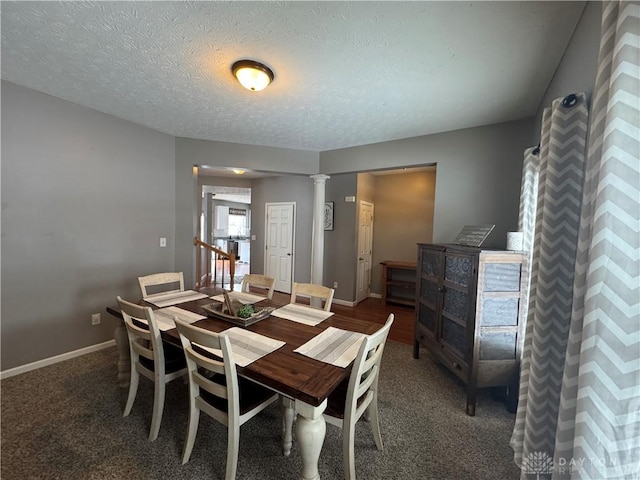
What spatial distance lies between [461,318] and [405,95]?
1.87m

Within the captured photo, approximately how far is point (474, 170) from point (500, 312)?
1.48 meters

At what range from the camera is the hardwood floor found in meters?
3.46

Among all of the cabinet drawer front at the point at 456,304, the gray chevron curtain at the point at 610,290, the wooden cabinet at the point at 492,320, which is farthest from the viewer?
the cabinet drawer front at the point at 456,304

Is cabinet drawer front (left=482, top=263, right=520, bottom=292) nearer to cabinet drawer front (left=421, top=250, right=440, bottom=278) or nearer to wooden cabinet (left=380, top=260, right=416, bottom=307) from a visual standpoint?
cabinet drawer front (left=421, top=250, right=440, bottom=278)

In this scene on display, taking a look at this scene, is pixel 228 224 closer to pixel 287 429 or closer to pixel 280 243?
pixel 280 243

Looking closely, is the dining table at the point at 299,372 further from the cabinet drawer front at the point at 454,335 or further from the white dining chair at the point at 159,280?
the cabinet drawer front at the point at 454,335

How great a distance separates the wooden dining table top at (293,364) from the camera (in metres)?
1.10

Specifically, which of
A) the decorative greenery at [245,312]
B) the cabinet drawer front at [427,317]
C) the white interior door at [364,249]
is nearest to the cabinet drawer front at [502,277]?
the cabinet drawer front at [427,317]

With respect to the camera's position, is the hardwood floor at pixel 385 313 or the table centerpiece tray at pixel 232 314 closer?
the table centerpiece tray at pixel 232 314

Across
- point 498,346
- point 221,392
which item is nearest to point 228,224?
point 221,392

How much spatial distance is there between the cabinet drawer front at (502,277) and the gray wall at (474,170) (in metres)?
0.69

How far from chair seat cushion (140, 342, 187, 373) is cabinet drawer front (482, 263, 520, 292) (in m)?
2.25

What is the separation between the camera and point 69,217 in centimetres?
246

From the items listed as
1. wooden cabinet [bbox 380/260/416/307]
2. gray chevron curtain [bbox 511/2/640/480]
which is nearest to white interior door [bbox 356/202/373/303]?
wooden cabinet [bbox 380/260/416/307]
